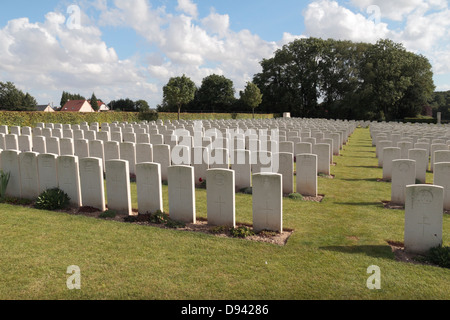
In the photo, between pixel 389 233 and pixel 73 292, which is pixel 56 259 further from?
pixel 389 233

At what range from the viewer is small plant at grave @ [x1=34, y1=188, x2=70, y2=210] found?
24.4ft

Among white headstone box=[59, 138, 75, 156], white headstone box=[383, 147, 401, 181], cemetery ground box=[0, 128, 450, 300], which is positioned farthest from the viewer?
white headstone box=[59, 138, 75, 156]

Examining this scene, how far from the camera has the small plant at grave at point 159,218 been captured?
6672 millimetres

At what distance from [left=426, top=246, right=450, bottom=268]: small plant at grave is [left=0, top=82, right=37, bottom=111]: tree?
78.3 m

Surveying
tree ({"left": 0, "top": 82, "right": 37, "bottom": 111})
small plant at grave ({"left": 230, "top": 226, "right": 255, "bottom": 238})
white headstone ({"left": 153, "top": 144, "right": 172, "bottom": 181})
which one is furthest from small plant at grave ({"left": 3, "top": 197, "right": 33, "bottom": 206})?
tree ({"left": 0, "top": 82, "right": 37, "bottom": 111})

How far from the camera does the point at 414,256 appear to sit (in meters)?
5.23

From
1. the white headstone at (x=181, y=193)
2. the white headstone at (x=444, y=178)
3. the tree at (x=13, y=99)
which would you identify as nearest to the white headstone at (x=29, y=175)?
the white headstone at (x=181, y=193)

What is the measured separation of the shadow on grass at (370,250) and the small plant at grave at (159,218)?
3.14m

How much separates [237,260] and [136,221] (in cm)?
273

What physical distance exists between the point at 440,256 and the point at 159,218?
495 centimetres

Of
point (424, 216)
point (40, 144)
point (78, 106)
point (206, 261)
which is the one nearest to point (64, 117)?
point (40, 144)

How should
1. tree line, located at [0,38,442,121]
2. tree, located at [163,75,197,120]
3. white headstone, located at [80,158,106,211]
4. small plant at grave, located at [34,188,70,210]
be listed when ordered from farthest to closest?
tree line, located at [0,38,442,121]
tree, located at [163,75,197,120]
small plant at grave, located at [34,188,70,210]
white headstone, located at [80,158,106,211]

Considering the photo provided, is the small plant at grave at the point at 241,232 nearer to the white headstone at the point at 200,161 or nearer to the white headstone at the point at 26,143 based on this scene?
the white headstone at the point at 200,161

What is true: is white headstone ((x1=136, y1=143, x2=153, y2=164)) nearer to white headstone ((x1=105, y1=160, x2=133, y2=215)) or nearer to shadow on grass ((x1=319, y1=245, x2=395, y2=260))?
white headstone ((x1=105, y1=160, x2=133, y2=215))
